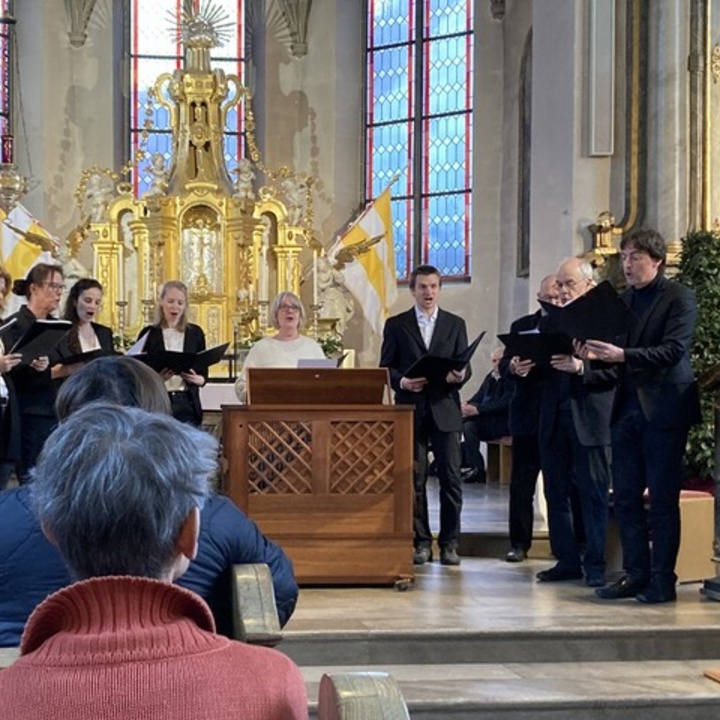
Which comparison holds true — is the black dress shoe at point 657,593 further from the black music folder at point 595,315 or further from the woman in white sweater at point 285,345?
the woman in white sweater at point 285,345

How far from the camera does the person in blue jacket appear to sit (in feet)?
8.52

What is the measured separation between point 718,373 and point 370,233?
26.6 feet

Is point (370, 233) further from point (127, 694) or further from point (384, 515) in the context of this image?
point (127, 694)

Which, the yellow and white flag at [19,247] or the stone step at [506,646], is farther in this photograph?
the yellow and white flag at [19,247]

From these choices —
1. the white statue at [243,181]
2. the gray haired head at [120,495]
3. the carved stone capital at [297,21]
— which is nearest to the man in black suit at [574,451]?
the gray haired head at [120,495]

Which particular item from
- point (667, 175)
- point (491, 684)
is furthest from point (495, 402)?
point (491, 684)

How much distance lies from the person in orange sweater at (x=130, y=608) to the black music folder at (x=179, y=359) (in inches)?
167

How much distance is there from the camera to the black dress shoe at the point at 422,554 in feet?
22.2

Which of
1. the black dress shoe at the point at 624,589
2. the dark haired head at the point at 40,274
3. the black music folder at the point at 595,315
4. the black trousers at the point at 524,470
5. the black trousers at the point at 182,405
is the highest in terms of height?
the dark haired head at the point at 40,274

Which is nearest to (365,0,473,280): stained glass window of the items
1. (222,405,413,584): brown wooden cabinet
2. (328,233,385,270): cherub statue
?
(328,233,385,270): cherub statue

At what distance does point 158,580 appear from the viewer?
1544 millimetres

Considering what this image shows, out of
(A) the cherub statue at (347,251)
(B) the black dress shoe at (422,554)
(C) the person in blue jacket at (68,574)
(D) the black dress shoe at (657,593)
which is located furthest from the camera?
(A) the cherub statue at (347,251)

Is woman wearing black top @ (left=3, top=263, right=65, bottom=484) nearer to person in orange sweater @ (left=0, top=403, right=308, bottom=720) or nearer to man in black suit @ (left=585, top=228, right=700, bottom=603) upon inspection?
man in black suit @ (left=585, top=228, right=700, bottom=603)

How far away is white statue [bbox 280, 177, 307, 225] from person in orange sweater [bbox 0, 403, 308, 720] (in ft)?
38.2
